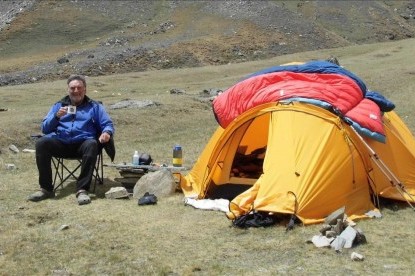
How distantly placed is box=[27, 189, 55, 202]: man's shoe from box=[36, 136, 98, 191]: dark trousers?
0.07 meters

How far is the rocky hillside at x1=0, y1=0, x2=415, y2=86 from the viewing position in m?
38.2

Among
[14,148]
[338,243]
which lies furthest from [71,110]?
[338,243]

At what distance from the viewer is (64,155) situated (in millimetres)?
9656

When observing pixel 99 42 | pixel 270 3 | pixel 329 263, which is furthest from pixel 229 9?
pixel 329 263

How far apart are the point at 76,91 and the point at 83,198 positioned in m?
1.75

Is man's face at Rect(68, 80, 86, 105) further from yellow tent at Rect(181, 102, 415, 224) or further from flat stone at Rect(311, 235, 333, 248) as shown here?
flat stone at Rect(311, 235, 333, 248)

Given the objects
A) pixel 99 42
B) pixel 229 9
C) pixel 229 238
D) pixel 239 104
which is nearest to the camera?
pixel 229 238

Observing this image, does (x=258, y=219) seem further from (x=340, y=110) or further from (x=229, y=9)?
(x=229, y=9)

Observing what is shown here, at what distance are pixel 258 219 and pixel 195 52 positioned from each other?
33.5 metres

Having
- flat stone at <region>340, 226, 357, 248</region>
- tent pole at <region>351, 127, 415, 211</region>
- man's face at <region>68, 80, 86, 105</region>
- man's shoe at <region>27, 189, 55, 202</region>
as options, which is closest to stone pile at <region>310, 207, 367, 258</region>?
flat stone at <region>340, 226, 357, 248</region>

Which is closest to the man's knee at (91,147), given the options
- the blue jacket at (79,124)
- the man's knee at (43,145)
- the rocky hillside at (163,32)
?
the blue jacket at (79,124)

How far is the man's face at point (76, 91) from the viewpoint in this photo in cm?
974

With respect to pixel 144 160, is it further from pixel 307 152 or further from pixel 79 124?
pixel 307 152

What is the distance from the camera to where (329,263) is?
6.40m
